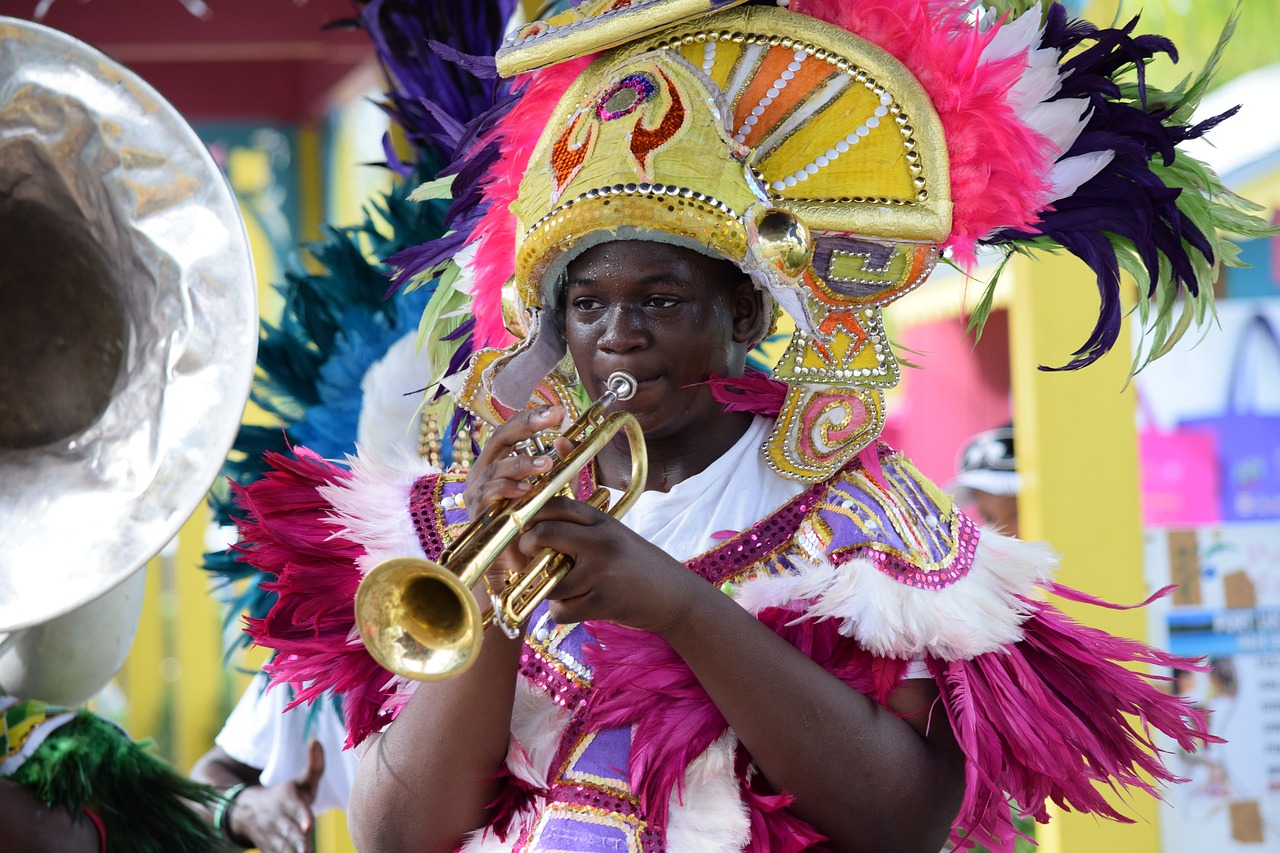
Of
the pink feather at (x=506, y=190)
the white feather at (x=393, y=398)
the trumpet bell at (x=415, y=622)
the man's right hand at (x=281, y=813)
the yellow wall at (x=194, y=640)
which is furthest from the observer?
the yellow wall at (x=194, y=640)

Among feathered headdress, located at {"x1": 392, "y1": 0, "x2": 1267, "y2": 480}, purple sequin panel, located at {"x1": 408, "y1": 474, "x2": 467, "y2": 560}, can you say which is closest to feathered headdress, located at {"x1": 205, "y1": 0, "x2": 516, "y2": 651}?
purple sequin panel, located at {"x1": 408, "y1": 474, "x2": 467, "y2": 560}

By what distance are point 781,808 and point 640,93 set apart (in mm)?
1063

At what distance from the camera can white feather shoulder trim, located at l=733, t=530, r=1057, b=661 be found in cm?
200

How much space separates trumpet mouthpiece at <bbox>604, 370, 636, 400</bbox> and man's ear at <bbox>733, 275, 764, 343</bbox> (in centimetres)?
26

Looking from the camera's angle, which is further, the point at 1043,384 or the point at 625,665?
the point at 1043,384

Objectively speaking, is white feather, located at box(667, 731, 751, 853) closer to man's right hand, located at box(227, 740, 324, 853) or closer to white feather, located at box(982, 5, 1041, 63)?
white feather, located at box(982, 5, 1041, 63)

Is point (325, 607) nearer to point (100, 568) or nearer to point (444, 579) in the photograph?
point (100, 568)

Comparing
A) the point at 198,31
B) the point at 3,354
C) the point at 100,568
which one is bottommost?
the point at 100,568

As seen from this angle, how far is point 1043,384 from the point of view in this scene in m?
3.75

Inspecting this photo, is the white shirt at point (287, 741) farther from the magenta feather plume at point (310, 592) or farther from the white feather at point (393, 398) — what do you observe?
the magenta feather plume at point (310, 592)

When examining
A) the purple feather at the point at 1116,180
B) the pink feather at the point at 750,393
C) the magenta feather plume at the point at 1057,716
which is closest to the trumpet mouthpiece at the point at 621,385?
the pink feather at the point at 750,393

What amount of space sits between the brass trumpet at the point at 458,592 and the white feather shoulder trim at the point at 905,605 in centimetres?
39

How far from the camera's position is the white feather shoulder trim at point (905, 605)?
2.00m

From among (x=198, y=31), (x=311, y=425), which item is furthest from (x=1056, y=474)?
(x=198, y=31)
